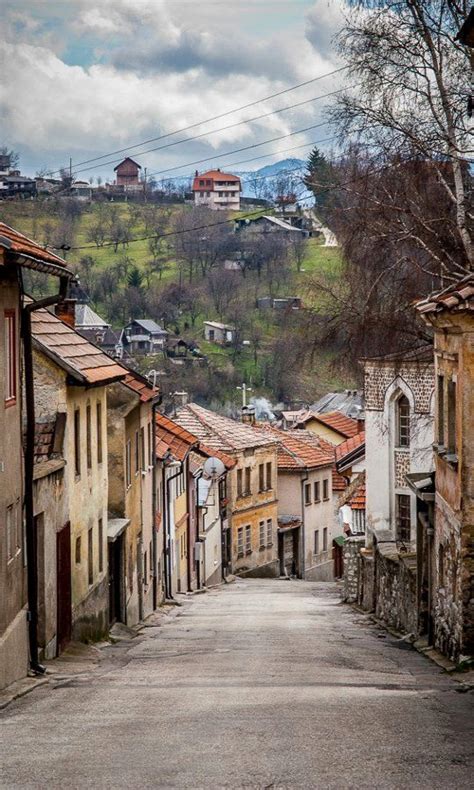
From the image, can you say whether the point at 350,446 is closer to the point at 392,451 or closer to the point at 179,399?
the point at 179,399

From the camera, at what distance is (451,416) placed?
22.0 metres

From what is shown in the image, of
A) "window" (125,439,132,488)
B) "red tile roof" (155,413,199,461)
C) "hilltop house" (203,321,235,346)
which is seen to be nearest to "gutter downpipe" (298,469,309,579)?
"red tile roof" (155,413,199,461)

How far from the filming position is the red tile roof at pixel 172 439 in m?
43.3

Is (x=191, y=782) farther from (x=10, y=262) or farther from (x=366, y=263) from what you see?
(x=366, y=263)

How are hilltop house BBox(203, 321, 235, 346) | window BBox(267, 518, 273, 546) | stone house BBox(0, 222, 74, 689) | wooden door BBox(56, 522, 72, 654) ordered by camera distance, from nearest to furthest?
stone house BBox(0, 222, 74, 689) → wooden door BBox(56, 522, 72, 654) → window BBox(267, 518, 273, 546) → hilltop house BBox(203, 321, 235, 346)

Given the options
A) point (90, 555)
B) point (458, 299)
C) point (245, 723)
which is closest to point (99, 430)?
point (90, 555)

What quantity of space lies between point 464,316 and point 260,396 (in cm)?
12745

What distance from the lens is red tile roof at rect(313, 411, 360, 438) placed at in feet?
297

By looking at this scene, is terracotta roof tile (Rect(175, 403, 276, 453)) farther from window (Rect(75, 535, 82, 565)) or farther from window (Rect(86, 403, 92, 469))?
window (Rect(75, 535, 82, 565))

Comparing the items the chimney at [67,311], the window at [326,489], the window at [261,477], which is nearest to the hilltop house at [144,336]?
the window at [326,489]

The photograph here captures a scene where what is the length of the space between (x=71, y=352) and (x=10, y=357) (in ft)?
23.9

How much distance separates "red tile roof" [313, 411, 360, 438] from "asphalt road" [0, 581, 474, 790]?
6600cm

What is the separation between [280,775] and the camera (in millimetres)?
10102

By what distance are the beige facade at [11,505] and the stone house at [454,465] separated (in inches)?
248
